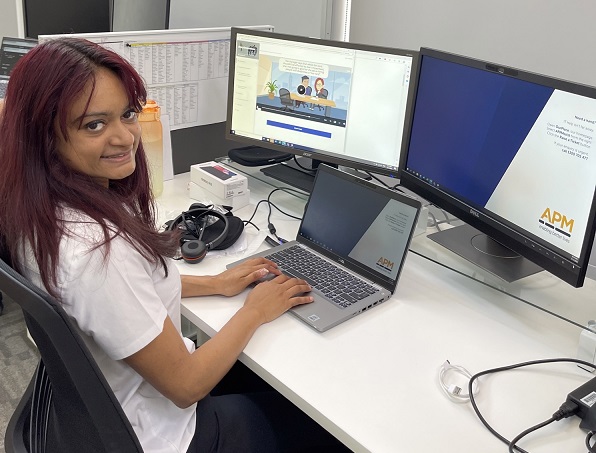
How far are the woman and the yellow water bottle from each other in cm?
62

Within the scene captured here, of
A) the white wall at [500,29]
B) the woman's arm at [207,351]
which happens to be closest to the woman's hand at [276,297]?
the woman's arm at [207,351]

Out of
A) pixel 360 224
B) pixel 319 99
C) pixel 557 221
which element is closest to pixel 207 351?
pixel 360 224

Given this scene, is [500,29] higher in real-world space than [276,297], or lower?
higher

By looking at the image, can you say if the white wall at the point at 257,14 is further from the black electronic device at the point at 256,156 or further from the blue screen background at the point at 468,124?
the blue screen background at the point at 468,124

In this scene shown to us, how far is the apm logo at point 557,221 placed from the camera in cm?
109

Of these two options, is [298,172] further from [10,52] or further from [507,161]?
[10,52]

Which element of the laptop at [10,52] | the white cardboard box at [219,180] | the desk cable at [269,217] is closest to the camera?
the desk cable at [269,217]

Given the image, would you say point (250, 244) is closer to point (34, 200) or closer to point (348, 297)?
point (348, 297)

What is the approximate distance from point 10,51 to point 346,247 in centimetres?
145

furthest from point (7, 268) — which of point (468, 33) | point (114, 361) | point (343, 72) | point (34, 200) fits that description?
point (468, 33)

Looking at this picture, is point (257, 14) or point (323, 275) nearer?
point (323, 275)

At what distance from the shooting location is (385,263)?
1.25m

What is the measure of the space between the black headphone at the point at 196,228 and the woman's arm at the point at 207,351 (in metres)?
0.23

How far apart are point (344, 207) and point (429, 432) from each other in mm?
569
